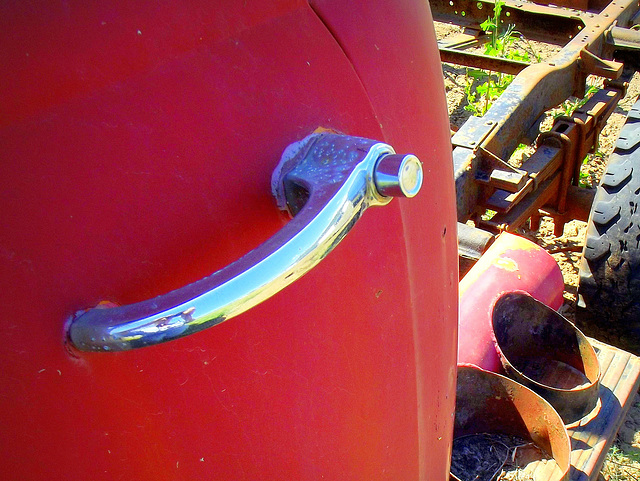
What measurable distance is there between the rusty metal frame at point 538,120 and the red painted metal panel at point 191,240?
1610 millimetres

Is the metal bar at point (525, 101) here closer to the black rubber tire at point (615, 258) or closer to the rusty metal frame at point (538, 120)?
the rusty metal frame at point (538, 120)

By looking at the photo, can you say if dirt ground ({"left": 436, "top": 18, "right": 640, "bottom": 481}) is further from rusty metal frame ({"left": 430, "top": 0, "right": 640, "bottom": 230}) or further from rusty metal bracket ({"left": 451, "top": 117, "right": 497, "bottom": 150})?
rusty metal bracket ({"left": 451, "top": 117, "right": 497, "bottom": 150})

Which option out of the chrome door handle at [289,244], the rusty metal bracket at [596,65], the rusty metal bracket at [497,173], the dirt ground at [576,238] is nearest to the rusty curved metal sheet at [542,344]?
the rusty metal bracket at [497,173]

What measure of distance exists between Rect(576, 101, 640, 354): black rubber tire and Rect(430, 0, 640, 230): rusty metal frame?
0.26 meters

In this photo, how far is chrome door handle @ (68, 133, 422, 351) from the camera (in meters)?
0.58

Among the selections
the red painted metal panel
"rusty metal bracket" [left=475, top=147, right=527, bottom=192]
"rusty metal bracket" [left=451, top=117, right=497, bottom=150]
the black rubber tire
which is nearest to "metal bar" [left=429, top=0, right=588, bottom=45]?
the black rubber tire

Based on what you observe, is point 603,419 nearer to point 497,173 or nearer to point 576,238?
point 497,173

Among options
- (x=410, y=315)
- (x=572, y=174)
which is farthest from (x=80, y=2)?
(x=572, y=174)

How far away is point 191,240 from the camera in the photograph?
701 millimetres

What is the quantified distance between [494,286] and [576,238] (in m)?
2.03

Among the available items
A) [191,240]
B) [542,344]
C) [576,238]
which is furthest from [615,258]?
[191,240]

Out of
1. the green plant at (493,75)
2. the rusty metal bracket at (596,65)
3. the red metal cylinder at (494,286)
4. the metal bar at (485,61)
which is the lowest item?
the green plant at (493,75)

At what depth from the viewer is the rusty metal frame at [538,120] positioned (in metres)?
2.58

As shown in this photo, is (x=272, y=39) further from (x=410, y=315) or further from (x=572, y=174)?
(x=572, y=174)
